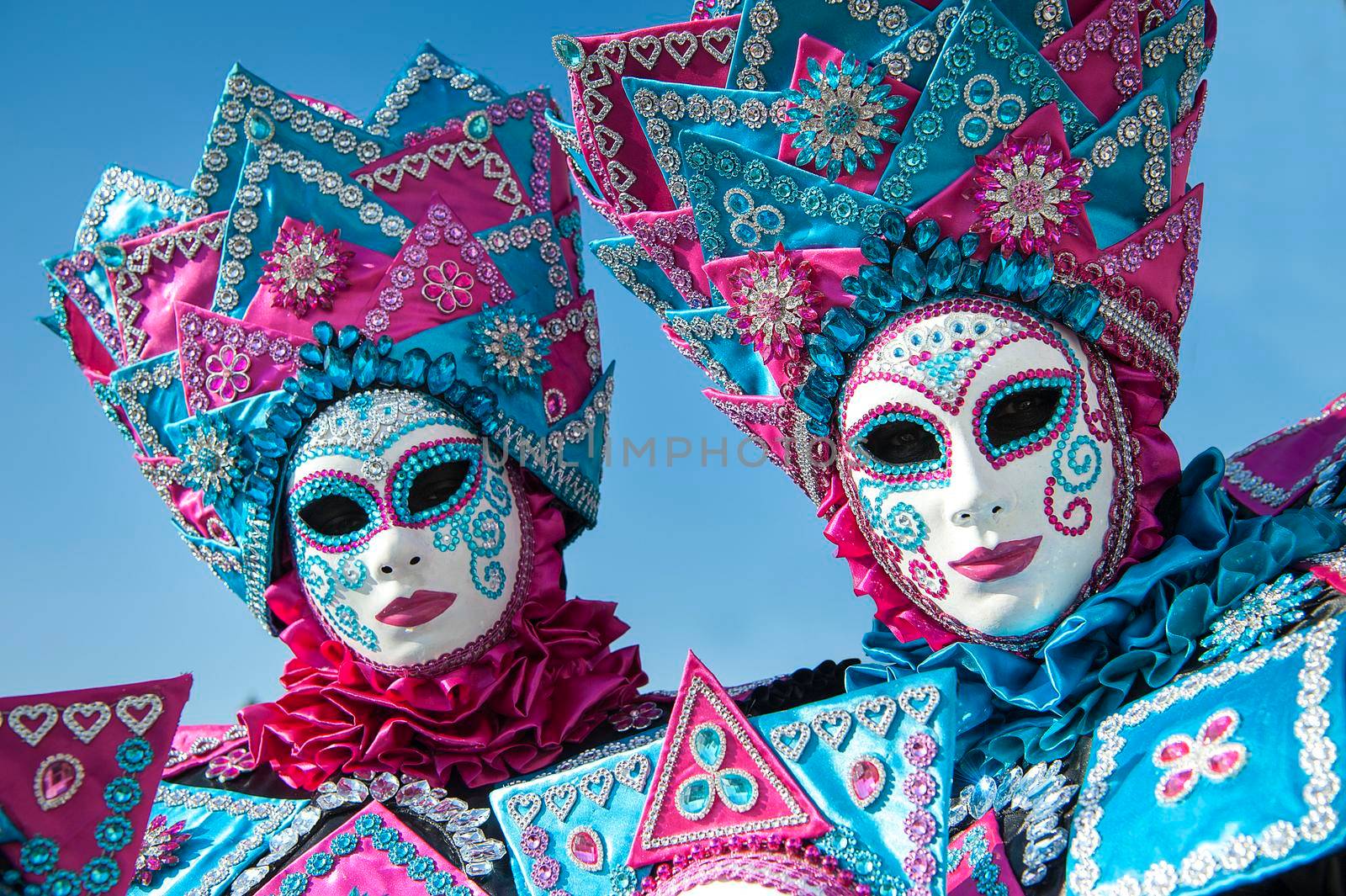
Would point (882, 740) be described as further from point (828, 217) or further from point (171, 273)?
point (171, 273)

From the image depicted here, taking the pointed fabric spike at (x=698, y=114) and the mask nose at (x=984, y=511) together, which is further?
the pointed fabric spike at (x=698, y=114)

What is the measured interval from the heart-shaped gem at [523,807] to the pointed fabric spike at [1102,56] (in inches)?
93.0

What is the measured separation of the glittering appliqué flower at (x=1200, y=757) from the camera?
2686 mm

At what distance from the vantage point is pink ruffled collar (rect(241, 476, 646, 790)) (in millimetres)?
4273

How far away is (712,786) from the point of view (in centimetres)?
296

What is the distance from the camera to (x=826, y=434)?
3812 mm

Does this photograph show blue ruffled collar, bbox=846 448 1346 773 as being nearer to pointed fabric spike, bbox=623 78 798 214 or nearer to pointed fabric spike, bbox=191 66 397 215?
pointed fabric spike, bbox=623 78 798 214

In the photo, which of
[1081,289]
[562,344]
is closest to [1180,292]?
[1081,289]

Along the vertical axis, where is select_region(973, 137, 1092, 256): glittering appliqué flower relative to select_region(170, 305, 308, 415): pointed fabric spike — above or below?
below

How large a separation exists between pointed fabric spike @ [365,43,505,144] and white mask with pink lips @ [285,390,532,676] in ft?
3.78

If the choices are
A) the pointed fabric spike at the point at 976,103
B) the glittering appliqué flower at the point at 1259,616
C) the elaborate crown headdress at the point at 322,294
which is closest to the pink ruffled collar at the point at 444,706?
the elaborate crown headdress at the point at 322,294

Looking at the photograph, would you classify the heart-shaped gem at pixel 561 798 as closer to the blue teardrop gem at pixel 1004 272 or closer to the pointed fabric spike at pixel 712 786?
the pointed fabric spike at pixel 712 786

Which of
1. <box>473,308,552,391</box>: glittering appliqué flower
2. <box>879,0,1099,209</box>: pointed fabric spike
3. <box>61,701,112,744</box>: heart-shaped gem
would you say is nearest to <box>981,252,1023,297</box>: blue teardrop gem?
<box>879,0,1099,209</box>: pointed fabric spike

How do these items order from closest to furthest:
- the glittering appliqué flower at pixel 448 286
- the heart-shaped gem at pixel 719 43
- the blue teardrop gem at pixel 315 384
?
the heart-shaped gem at pixel 719 43
the blue teardrop gem at pixel 315 384
the glittering appliqué flower at pixel 448 286
